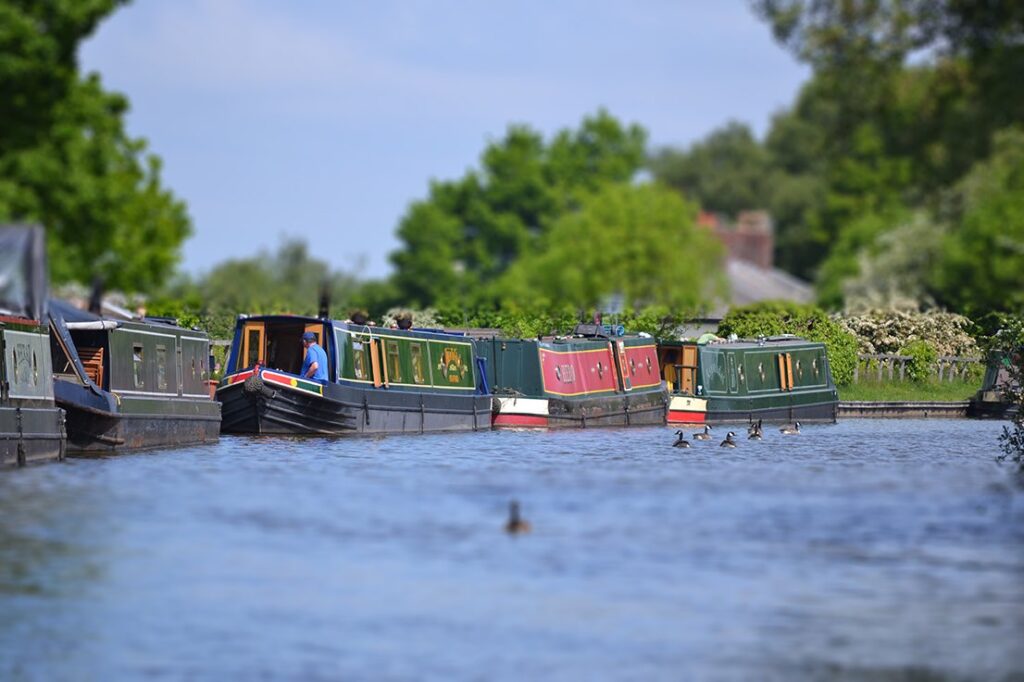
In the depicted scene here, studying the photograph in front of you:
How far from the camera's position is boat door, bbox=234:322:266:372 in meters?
42.4

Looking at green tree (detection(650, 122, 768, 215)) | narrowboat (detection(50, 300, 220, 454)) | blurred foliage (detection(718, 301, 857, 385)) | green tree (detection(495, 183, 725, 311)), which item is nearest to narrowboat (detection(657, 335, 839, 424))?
blurred foliage (detection(718, 301, 857, 385))

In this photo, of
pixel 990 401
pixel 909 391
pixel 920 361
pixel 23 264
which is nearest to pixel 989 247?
pixel 920 361

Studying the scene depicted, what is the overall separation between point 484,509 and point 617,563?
504 centimetres

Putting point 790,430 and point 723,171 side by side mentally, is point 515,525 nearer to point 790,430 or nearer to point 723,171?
point 790,430

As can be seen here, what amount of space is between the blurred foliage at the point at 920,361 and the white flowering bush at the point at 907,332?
0.69m

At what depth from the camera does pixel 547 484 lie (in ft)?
106

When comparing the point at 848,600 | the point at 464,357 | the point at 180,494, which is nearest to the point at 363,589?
the point at 848,600

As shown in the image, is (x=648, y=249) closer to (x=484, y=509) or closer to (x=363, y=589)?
(x=484, y=509)

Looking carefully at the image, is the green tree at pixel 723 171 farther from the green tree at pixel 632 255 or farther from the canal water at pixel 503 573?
the canal water at pixel 503 573

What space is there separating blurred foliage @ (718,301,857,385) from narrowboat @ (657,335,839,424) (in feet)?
18.6

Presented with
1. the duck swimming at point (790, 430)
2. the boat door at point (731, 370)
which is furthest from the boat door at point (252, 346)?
the boat door at point (731, 370)

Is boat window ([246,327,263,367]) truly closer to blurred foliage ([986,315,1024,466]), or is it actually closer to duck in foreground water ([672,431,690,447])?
duck in foreground water ([672,431,690,447])

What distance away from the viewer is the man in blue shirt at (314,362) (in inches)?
1614

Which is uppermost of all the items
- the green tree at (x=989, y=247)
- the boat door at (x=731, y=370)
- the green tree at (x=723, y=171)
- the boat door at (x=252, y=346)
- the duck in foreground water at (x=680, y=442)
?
the green tree at (x=723, y=171)
